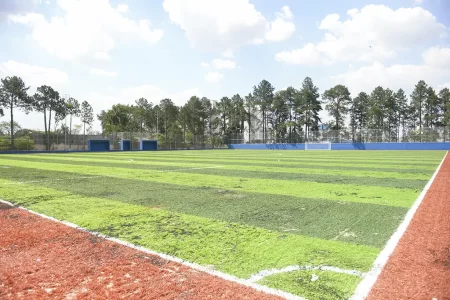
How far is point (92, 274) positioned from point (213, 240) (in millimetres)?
1363

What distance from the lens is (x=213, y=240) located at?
3619 mm

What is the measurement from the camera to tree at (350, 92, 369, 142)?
70.7 metres

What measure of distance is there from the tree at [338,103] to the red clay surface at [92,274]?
71.7 meters

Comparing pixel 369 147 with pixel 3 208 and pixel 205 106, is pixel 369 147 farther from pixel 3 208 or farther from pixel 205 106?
pixel 3 208

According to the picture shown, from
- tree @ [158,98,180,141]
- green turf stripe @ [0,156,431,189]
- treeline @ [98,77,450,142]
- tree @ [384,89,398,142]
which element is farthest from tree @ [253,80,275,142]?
green turf stripe @ [0,156,431,189]

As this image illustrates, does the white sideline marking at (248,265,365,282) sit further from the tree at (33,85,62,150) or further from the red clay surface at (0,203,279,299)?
the tree at (33,85,62,150)

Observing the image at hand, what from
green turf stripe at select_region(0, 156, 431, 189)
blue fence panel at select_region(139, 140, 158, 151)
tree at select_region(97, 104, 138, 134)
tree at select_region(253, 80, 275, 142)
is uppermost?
tree at select_region(253, 80, 275, 142)

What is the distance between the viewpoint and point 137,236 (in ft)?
12.4

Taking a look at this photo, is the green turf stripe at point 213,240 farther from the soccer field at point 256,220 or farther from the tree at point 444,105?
A: the tree at point 444,105

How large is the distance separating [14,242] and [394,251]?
14.1 ft

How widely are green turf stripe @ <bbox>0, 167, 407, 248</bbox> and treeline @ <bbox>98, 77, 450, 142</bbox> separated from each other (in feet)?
179

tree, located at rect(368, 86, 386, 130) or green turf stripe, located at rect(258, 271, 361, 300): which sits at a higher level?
tree, located at rect(368, 86, 386, 130)

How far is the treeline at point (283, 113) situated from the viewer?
6619cm

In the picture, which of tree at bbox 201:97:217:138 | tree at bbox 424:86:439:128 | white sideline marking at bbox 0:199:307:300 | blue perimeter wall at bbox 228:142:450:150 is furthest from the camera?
tree at bbox 201:97:217:138
